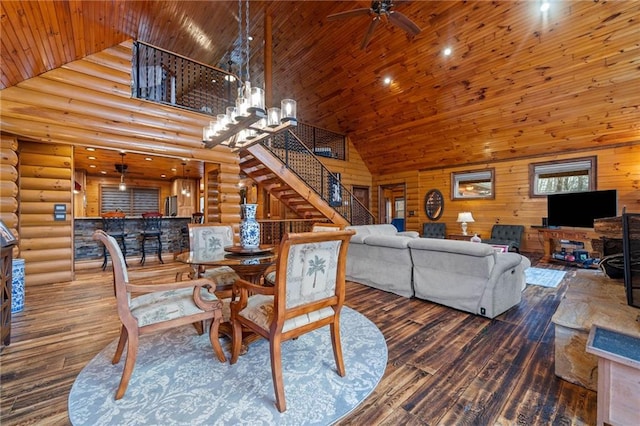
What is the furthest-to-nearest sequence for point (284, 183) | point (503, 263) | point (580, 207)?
1. point (284, 183)
2. point (580, 207)
3. point (503, 263)

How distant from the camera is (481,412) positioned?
1.56 meters

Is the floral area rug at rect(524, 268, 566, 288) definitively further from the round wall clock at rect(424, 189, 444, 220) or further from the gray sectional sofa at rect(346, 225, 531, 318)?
the round wall clock at rect(424, 189, 444, 220)

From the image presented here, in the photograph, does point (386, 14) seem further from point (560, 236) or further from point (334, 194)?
point (560, 236)

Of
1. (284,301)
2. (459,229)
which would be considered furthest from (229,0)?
(459,229)

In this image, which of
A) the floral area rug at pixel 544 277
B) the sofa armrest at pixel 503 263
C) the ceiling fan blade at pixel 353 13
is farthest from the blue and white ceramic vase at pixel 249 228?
the floral area rug at pixel 544 277

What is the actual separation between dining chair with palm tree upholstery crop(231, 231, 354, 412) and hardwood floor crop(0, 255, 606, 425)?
0.53m

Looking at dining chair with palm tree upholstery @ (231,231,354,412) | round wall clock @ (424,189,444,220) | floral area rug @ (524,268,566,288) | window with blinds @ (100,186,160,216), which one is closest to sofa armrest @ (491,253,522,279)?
floral area rug @ (524,268,566,288)

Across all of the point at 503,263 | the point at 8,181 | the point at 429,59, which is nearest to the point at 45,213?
the point at 8,181

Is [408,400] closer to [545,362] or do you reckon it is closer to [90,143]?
[545,362]

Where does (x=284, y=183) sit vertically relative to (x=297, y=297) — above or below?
above

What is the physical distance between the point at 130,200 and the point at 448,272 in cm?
1099

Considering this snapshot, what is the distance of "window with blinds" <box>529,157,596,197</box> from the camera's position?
5.93m

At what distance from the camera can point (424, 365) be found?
2027mm

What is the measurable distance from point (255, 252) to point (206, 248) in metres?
0.88
